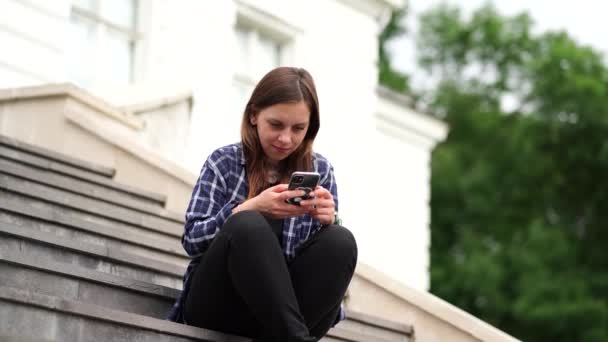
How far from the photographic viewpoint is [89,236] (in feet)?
15.2

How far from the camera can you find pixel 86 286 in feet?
12.1

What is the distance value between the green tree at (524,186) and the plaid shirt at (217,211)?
15252 millimetres

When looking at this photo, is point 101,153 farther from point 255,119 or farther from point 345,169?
point 345,169

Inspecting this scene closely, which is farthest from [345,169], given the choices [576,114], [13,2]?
[576,114]

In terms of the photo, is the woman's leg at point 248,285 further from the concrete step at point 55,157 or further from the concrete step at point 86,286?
the concrete step at point 55,157

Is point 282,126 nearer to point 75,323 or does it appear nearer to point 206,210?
point 206,210

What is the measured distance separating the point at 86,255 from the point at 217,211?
0.79 m

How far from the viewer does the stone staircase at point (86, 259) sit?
123 inches

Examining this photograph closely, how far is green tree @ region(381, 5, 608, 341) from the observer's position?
18781 mm

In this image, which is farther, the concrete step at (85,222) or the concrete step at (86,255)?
the concrete step at (85,222)

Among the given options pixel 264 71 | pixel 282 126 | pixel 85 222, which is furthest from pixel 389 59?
pixel 282 126

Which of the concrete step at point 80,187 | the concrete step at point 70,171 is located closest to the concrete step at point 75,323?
the concrete step at point 80,187

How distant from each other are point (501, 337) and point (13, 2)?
15.6 ft

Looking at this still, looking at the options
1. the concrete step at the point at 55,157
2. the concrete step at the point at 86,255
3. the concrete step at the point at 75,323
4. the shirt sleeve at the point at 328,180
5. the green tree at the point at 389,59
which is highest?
the green tree at the point at 389,59
